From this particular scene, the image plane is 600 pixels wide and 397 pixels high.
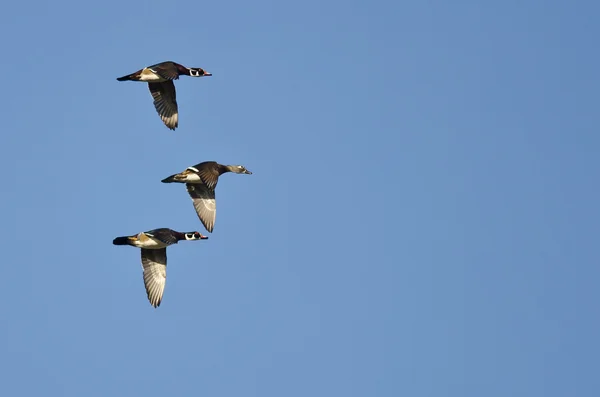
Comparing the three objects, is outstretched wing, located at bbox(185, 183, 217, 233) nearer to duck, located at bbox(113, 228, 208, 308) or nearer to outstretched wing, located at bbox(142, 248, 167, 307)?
duck, located at bbox(113, 228, 208, 308)

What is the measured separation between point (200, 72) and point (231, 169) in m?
3.80

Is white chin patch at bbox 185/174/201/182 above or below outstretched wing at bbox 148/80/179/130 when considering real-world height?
below

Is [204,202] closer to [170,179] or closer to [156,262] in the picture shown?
[170,179]

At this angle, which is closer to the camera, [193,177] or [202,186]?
[193,177]

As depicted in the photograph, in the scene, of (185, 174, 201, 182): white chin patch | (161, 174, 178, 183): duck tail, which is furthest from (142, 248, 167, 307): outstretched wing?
(185, 174, 201, 182): white chin patch

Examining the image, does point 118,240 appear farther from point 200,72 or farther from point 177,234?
point 200,72

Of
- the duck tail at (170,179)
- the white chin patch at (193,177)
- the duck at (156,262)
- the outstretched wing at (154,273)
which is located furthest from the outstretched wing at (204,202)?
the outstretched wing at (154,273)

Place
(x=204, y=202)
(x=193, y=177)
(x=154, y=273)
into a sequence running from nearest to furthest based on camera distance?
(x=154, y=273)
(x=193, y=177)
(x=204, y=202)

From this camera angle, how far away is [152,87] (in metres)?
49.9

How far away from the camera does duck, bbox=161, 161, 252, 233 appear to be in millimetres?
48562

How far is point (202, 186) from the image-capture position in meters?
49.2

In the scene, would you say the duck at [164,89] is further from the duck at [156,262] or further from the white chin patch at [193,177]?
the duck at [156,262]

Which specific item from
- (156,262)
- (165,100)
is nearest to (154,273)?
(156,262)

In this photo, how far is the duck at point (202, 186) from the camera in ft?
159
